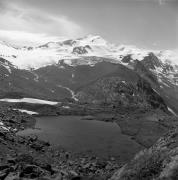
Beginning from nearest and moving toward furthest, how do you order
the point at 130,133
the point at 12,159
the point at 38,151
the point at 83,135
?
1. the point at 12,159
2. the point at 38,151
3. the point at 83,135
4. the point at 130,133

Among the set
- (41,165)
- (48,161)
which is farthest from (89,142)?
(41,165)

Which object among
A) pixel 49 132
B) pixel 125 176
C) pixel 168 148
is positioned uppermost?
pixel 168 148

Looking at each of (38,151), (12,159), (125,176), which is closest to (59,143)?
(38,151)

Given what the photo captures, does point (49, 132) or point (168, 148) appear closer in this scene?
A: point (168, 148)

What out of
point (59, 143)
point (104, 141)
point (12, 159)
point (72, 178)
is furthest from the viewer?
point (104, 141)

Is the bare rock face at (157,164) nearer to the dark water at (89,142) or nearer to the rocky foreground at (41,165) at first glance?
the rocky foreground at (41,165)

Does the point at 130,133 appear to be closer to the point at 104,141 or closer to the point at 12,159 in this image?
the point at 104,141

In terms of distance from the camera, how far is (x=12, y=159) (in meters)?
57.0

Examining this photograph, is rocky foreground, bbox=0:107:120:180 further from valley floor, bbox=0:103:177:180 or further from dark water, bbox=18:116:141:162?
dark water, bbox=18:116:141:162

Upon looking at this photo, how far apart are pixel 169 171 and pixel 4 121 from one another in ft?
367

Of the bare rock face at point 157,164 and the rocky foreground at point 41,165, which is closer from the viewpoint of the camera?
the bare rock face at point 157,164

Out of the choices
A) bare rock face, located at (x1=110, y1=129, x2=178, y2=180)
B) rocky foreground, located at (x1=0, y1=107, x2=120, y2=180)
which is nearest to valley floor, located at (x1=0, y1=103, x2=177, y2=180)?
rocky foreground, located at (x1=0, y1=107, x2=120, y2=180)

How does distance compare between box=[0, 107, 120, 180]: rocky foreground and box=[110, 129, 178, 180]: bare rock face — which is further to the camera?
box=[0, 107, 120, 180]: rocky foreground

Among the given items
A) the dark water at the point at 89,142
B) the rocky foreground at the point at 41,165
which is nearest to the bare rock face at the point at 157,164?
the rocky foreground at the point at 41,165
